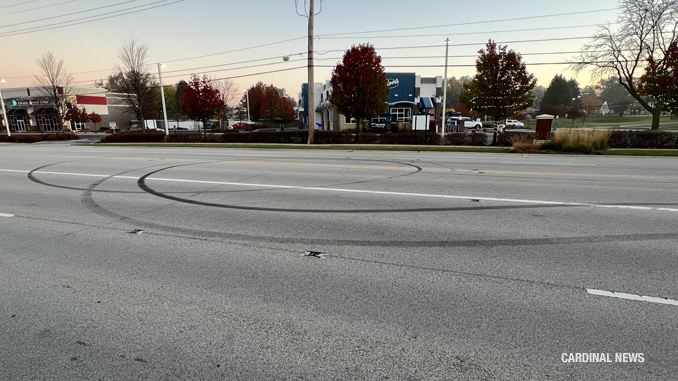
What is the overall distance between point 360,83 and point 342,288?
26410mm

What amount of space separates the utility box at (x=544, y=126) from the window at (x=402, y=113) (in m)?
22.4

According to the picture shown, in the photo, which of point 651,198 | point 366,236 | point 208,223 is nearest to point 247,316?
point 366,236

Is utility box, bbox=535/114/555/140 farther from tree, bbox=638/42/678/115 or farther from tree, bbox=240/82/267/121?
tree, bbox=240/82/267/121

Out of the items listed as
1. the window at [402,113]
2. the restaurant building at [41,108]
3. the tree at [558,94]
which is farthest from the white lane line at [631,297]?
the tree at [558,94]

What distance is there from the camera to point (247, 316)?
309 cm

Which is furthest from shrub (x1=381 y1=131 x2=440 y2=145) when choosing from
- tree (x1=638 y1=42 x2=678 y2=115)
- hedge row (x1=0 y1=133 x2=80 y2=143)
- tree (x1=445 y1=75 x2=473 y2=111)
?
tree (x1=445 y1=75 x2=473 y2=111)

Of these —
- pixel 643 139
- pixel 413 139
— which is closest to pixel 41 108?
pixel 413 139

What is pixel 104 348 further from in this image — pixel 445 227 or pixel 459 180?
pixel 459 180

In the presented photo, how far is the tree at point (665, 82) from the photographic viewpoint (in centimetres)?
2211

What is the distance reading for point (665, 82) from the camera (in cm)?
2256

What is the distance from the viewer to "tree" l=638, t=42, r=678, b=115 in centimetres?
2211

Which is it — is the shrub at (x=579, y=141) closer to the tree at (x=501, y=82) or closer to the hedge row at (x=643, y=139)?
the hedge row at (x=643, y=139)

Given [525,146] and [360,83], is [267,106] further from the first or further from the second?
[525,146]

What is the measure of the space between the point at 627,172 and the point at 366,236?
33.8 ft
